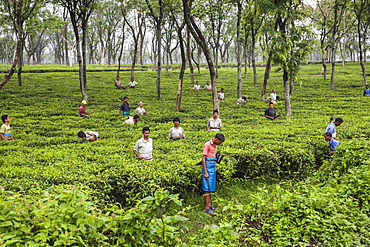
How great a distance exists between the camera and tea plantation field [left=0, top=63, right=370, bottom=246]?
294cm

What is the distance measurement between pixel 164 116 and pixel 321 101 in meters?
13.3

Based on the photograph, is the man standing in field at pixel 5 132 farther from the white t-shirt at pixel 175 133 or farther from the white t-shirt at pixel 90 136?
the white t-shirt at pixel 175 133

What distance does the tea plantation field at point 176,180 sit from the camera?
2.94 metres

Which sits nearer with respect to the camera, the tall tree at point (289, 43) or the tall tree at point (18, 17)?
the tall tree at point (18, 17)

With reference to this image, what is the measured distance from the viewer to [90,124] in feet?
50.0

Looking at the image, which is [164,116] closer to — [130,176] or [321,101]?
[130,176]

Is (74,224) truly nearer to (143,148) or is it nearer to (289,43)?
(143,148)

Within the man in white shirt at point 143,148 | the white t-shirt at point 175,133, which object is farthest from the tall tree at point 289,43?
the man in white shirt at point 143,148

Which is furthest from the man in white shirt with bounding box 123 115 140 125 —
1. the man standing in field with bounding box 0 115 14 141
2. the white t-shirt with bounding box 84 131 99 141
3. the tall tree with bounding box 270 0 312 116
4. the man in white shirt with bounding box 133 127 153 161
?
the tall tree with bounding box 270 0 312 116

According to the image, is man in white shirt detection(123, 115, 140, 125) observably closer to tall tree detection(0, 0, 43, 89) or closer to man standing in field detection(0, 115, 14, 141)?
man standing in field detection(0, 115, 14, 141)

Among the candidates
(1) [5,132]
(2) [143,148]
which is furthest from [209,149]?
(1) [5,132]

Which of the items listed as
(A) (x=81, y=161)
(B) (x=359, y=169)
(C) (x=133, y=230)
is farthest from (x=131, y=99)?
(C) (x=133, y=230)

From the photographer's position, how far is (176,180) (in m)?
7.35

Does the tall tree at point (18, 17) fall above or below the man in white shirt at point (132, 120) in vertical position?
above
